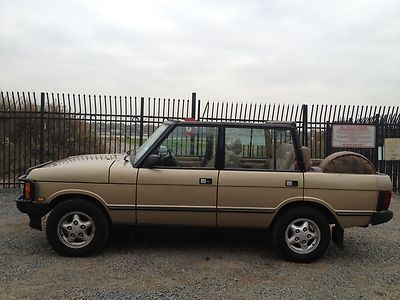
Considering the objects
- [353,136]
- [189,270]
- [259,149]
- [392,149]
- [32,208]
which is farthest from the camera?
[392,149]

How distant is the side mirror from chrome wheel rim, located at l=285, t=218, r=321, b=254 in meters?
1.80

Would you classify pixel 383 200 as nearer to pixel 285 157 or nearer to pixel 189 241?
pixel 285 157

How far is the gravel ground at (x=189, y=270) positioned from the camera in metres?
3.93

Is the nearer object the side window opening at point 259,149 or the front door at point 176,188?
the front door at point 176,188

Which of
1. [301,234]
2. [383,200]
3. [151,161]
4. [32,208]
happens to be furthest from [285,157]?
[32,208]

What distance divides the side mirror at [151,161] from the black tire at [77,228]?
792 mm

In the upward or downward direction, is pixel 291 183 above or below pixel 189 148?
below

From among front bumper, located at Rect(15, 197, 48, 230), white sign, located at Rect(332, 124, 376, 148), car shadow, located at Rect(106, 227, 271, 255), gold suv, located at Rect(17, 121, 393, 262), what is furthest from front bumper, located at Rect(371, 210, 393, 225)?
white sign, located at Rect(332, 124, 376, 148)

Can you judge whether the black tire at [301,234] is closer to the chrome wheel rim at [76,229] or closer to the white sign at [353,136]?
the chrome wheel rim at [76,229]

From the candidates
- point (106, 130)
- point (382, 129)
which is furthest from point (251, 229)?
point (382, 129)

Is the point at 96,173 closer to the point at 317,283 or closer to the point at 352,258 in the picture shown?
the point at 317,283

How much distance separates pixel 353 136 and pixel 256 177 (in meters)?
6.18

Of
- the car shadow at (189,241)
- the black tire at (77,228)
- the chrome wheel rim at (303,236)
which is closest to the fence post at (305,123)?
the car shadow at (189,241)

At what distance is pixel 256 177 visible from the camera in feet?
15.6
